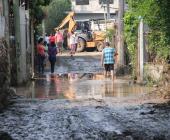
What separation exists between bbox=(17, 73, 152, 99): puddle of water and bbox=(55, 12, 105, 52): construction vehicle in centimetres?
1895

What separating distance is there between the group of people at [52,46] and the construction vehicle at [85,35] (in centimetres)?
88

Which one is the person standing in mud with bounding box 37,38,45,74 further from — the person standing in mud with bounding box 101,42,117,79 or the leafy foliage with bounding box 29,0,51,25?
the person standing in mud with bounding box 101,42,117,79

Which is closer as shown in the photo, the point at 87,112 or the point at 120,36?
the point at 87,112

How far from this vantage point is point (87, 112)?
1468 centimetres

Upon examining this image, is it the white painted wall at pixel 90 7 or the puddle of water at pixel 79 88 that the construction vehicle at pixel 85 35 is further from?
the puddle of water at pixel 79 88

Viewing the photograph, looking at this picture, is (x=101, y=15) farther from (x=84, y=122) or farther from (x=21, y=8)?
(x=84, y=122)

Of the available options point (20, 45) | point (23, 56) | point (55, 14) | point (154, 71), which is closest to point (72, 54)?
point (23, 56)

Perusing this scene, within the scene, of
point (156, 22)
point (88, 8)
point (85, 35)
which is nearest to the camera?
point (156, 22)

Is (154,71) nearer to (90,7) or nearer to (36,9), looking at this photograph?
(36,9)

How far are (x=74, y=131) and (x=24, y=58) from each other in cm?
1158

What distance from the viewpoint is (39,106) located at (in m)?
15.9

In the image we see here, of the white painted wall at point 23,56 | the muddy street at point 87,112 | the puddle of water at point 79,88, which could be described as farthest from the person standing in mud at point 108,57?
the white painted wall at point 23,56

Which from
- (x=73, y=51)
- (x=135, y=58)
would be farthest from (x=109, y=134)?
(x=73, y=51)

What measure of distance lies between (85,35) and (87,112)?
31702mm
